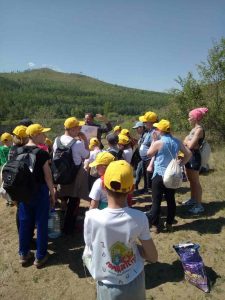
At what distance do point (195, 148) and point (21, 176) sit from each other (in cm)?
337

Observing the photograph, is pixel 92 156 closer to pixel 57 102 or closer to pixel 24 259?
pixel 24 259

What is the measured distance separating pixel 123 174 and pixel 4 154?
5539 millimetres

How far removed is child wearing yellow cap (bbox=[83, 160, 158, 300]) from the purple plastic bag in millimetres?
1925

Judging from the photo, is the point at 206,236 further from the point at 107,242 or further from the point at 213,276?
the point at 107,242

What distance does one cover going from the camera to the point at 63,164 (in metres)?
5.23

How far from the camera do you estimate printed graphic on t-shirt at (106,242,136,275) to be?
8.02 ft

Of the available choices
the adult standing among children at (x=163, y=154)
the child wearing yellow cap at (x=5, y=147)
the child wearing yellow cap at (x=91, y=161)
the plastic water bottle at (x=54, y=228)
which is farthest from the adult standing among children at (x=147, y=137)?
the child wearing yellow cap at (x=5, y=147)

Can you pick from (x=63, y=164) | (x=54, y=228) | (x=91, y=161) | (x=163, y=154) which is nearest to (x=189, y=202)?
(x=163, y=154)

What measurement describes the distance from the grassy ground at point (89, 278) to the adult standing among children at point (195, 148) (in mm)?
305

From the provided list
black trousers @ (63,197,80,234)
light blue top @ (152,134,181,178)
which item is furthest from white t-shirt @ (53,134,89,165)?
light blue top @ (152,134,181,178)

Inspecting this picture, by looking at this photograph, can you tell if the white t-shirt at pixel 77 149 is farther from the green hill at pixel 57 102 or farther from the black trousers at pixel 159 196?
the green hill at pixel 57 102

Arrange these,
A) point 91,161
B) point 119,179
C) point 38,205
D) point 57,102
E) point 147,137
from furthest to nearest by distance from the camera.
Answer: point 57,102, point 147,137, point 91,161, point 38,205, point 119,179

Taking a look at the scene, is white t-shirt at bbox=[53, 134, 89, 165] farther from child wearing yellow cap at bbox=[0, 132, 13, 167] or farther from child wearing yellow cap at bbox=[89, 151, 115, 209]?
child wearing yellow cap at bbox=[0, 132, 13, 167]

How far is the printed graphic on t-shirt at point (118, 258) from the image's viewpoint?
2.45 metres
